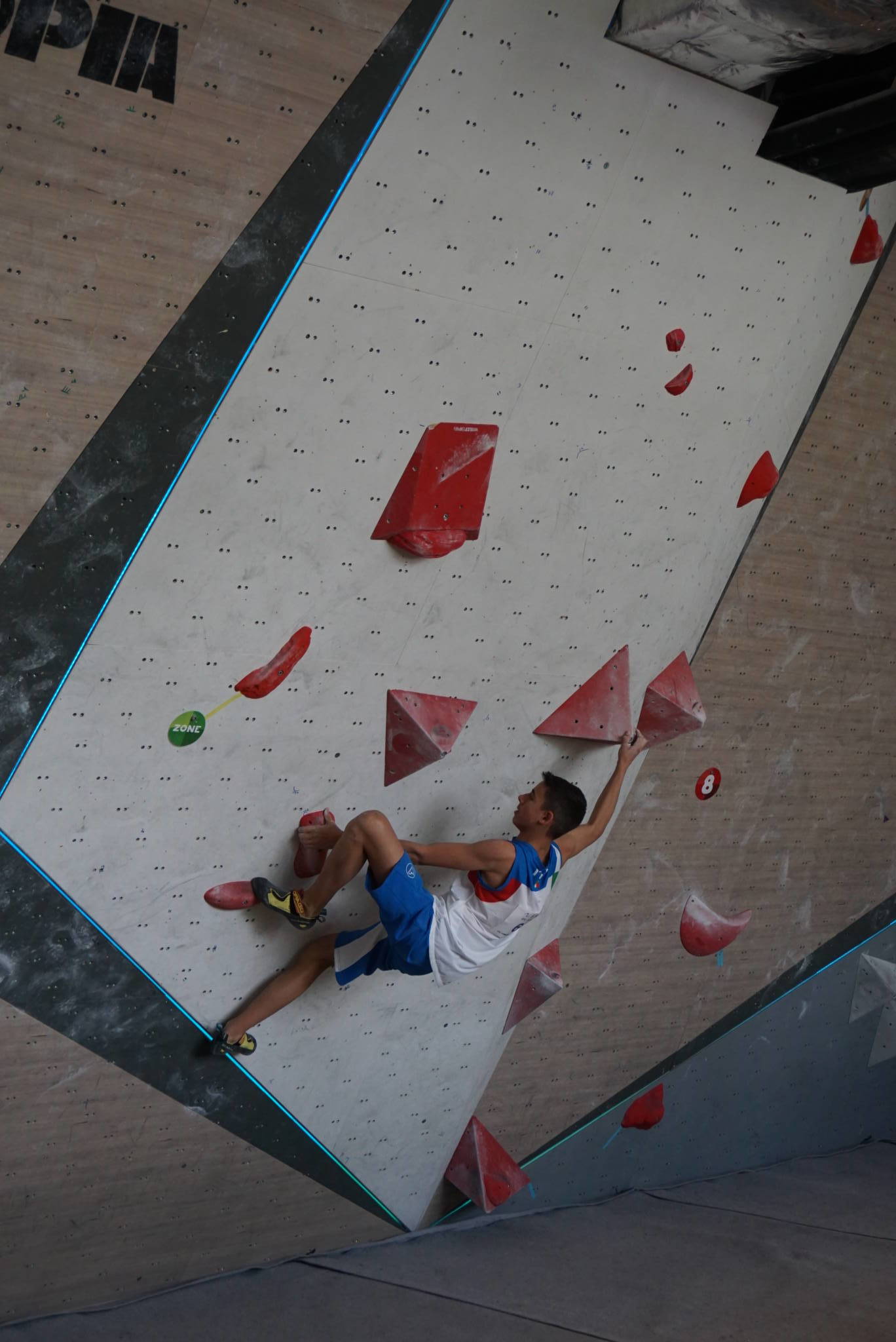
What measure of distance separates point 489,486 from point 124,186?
0.85m

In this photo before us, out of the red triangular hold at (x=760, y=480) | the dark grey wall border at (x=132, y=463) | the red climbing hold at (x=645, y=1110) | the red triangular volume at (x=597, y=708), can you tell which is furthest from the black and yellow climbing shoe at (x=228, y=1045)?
the red triangular hold at (x=760, y=480)

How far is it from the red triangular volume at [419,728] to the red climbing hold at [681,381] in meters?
0.76

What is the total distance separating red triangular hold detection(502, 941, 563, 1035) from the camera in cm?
292

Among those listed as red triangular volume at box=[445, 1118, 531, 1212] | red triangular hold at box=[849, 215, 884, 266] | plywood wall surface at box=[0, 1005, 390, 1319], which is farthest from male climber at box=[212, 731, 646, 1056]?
red triangular hold at box=[849, 215, 884, 266]

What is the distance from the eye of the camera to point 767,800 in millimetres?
3158

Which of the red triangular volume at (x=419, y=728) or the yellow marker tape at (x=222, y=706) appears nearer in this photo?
the yellow marker tape at (x=222, y=706)

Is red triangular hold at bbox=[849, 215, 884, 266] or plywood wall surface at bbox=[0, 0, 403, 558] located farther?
red triangular hold at bbox=[849, 215, 884, 266]

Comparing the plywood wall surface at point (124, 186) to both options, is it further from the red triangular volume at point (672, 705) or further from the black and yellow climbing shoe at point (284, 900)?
the red triangular volume at point (672, 705)

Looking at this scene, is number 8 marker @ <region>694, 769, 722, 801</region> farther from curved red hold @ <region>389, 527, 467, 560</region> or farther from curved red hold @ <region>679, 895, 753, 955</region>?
curved red hold @ <region>389, 527, 467, 560</region>

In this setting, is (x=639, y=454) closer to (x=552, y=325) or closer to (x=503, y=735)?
(x=552, y=325)

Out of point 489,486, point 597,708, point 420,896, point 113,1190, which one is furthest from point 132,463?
point 113,1190

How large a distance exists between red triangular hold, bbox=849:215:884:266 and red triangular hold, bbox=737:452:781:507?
43 centimetres

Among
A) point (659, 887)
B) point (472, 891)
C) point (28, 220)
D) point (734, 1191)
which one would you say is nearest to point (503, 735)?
point (472, 891)

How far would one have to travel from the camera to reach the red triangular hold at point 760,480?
8.41ft
